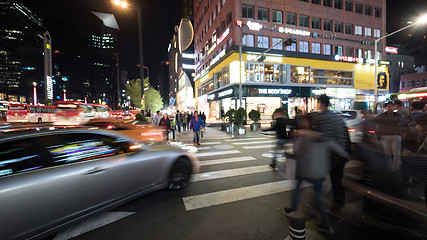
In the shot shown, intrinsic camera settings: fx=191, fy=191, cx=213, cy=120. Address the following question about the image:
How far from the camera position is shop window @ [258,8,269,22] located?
26.7 m

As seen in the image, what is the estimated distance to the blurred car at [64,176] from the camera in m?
2.26

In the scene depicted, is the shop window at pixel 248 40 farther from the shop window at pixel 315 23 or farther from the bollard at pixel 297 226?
the bollard at pixel 297 226

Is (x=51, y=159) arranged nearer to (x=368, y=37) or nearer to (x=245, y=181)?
(x=245, y=181)

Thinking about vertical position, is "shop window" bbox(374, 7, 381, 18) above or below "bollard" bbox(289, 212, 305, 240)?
above

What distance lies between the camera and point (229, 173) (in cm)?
563

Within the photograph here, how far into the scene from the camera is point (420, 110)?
5.04m

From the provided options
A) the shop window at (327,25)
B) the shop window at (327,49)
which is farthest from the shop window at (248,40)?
the shop window at (327,25)

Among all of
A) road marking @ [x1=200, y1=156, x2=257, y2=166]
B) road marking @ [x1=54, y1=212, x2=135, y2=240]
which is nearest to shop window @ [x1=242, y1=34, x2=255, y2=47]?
road marking @ [x1=200, y1=156, x2=257, y2=166]

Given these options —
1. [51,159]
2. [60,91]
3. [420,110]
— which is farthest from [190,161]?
[60,91]

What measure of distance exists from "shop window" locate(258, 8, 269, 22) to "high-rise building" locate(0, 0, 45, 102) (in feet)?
318

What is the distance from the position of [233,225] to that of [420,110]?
582 cm

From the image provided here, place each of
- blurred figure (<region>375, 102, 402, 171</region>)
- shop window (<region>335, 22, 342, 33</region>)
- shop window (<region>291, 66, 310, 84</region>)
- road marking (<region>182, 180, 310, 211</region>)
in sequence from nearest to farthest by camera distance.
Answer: road marking (<region>182, 180, 310, 211</region>) → blurred figure (<region>375, 102, 402, 171</region>) → shop window (<region>291, 66, 310, 84</region>) → shop window (<region>335, 22, 342, 33</region>)

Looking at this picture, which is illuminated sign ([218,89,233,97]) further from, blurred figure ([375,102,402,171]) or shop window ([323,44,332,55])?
blurred figure ([375,102,402,171])

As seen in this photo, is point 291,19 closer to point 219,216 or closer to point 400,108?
point 400,108
